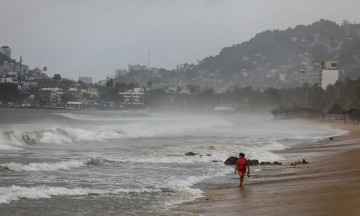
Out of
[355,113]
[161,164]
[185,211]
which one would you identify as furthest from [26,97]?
[185,211]

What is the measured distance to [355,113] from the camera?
83438 millimetres

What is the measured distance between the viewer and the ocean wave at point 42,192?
1510 cm

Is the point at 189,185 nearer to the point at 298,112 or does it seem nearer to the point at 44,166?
the point at 44,166

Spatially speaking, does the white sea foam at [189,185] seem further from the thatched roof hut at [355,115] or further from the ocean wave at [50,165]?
the thatched roof hut at [355,115]

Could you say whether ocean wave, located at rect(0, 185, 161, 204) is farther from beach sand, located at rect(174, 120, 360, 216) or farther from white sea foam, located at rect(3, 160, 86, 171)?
white sea foam, located at rect(3, 160, 86, 171)

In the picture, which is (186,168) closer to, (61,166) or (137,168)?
(137,168)

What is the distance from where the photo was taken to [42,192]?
1593 centimetres

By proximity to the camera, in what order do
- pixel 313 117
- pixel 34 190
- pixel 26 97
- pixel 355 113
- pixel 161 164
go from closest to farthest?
pixel 34 190 < pixel 161 164 < pixel 355 113 < pixel 313 117 < pixel 26 97

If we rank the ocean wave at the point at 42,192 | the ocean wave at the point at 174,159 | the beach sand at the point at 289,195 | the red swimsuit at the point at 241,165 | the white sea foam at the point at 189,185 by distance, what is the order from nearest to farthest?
the beach sand at the point at 289,195, the ocean wave at the point at 42,192, the white sea foam at the point at 189,185, the red swimsuit at the point at 241,165, the ocean wave at the point at 174,159

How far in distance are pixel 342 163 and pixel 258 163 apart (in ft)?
12.7

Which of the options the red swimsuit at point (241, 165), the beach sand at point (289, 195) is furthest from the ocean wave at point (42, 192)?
the red swimsuit at point (241, 165)

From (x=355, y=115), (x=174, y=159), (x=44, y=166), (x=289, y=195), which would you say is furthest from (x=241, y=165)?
(x=355, y=115)

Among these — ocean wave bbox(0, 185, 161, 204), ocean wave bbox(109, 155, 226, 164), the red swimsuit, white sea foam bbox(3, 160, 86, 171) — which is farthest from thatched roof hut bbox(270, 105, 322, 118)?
ocean wave bbox(0, 185, 161, 204)

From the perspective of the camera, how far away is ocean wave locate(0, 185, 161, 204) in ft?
49.5
